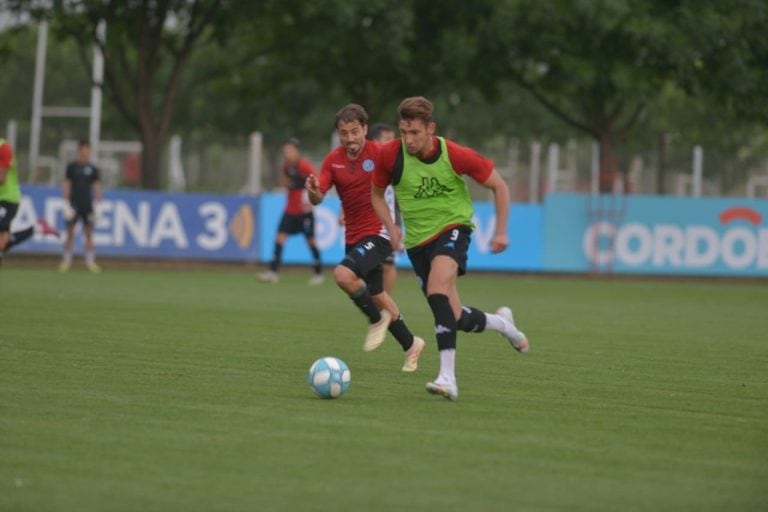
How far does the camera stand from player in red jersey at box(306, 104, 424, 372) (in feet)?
38.1

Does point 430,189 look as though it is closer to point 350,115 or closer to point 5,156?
point 350,115

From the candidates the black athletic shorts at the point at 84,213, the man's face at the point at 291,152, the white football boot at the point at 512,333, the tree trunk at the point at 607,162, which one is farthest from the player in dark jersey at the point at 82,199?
the white football boot at the point at 512,333

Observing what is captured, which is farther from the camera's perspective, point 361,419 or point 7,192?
point 7,192

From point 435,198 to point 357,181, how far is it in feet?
6.90

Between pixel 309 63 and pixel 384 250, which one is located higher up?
pixel 309 63

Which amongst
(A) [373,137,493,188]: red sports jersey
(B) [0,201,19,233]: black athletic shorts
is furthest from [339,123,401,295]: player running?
(B) [0,201,19,233]: black athletic shorts

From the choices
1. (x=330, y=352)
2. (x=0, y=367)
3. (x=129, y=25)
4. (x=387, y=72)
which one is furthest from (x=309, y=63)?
(x=0, y=367)

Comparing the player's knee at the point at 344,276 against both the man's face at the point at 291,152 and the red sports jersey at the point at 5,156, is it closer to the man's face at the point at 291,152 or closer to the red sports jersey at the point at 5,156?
the red sports jersey at the point at 5,156

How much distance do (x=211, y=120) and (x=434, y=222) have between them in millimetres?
45733

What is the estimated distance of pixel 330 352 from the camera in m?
12.8

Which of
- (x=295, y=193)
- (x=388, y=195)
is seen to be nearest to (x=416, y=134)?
(x=388, y=195)

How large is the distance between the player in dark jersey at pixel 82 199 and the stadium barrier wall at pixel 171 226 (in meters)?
1.41

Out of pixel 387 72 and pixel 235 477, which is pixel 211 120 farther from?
pixel 235 477

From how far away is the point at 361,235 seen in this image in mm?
12242
